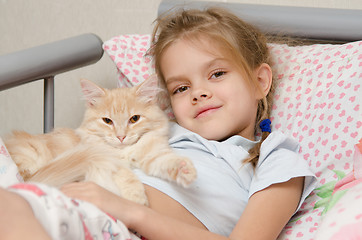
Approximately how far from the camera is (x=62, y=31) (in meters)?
2.25

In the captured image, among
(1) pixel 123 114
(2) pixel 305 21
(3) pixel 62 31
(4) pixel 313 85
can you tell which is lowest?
(3) pixel 62 31

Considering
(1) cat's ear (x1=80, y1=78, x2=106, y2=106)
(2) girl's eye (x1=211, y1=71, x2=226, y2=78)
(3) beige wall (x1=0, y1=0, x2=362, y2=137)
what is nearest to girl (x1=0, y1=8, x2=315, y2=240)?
(2) girl's eye (x1=211, y1=71, x2=226, y2=78)

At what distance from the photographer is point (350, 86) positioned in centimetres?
126

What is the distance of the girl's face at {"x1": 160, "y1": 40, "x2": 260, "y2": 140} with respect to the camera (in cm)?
134

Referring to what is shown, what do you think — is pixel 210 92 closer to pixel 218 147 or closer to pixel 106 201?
pixel 218 147

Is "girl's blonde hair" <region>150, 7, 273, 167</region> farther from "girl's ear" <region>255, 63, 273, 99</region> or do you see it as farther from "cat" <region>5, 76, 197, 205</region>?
"cat" <region>5, 76, 197, 205</region>

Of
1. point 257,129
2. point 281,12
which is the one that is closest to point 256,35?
point 281,12

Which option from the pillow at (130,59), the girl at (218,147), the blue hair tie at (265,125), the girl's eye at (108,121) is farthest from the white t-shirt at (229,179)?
the pillow at (130,59)

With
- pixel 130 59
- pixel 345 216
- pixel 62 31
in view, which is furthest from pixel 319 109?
pixel 62 31

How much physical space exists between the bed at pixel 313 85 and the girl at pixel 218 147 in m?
0.05

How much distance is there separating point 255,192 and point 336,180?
214 millimetres

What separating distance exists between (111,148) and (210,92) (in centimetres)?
33

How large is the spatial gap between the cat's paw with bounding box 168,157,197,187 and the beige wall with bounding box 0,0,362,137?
105 centimetres

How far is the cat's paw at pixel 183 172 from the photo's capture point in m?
1.02
